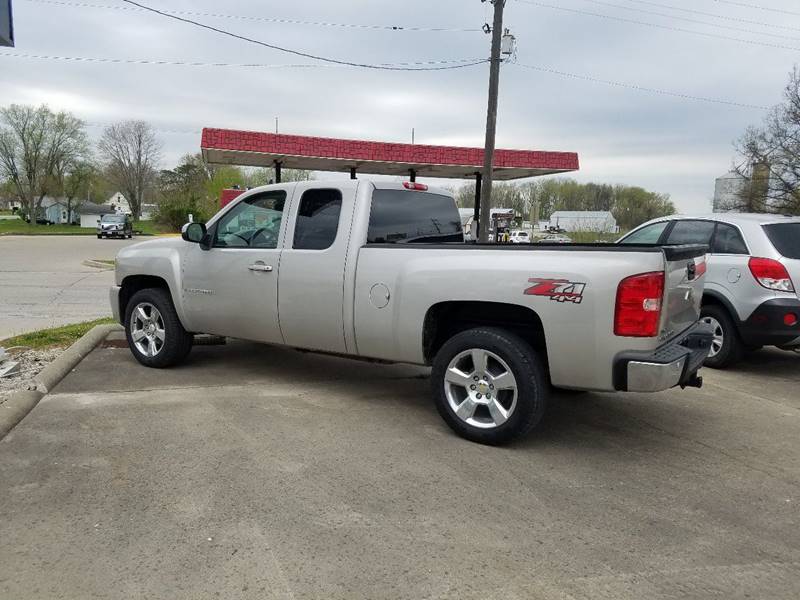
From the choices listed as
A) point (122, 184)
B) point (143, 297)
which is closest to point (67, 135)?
point (122, 184)

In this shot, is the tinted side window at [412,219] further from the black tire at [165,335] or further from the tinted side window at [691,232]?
the tinted side window at [691,232]

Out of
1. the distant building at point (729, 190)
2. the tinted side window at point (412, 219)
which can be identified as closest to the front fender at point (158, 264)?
the tinted side window at point (412, 219)

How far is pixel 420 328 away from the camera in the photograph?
4.59 metres

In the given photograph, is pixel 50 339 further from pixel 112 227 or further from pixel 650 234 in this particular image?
pixel 112 227

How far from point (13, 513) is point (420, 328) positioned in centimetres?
272

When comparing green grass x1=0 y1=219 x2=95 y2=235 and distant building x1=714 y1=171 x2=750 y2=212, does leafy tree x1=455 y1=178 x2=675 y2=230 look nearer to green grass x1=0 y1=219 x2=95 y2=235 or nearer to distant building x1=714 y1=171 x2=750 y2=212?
distant building x1=714 y1=171 x2=750 y2=212

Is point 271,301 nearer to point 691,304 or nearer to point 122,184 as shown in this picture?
point 691,304

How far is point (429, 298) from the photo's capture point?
4500 mm

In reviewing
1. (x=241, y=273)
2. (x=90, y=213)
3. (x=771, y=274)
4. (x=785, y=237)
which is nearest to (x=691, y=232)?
(x=785, y=237)

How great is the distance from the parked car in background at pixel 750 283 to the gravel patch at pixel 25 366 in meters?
6.79

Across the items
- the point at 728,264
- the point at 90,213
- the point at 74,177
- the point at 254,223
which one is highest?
the point at 74,177

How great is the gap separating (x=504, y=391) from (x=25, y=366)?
4.96m

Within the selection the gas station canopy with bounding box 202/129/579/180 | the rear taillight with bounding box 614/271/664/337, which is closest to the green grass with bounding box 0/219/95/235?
the gas station canopy with bounding box 202/129/579/180

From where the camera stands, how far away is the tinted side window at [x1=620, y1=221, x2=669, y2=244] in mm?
7746
